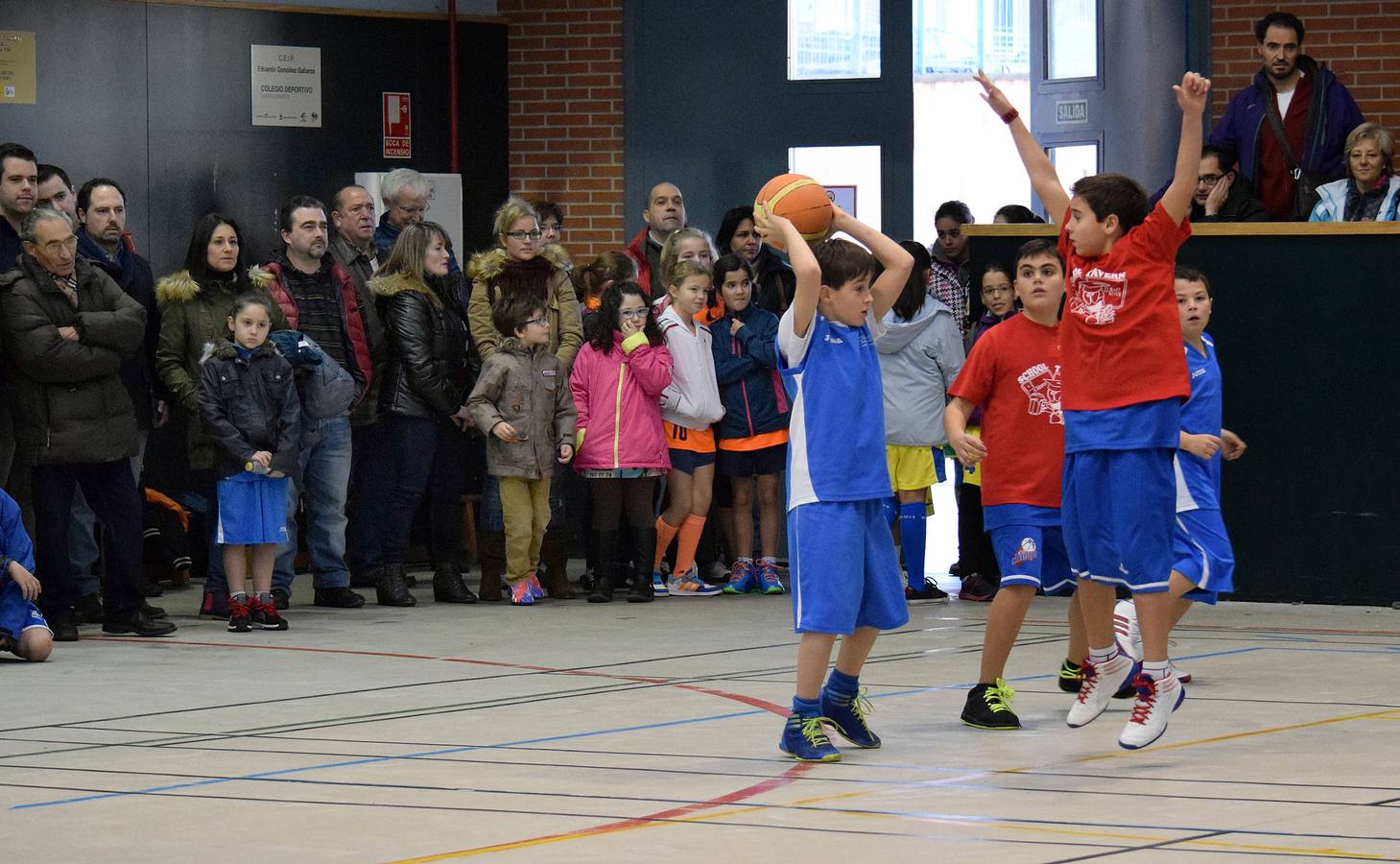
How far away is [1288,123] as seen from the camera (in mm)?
11852

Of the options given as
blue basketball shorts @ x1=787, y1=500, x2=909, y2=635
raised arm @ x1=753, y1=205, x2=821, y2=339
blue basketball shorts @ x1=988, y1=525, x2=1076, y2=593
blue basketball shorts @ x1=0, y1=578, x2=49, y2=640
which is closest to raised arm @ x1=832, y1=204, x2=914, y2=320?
raised arm @ x1=753, y1=205, x2=821, y2=339

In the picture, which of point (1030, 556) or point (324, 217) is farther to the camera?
point (324, 217)

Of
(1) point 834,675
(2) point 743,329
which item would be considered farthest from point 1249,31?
(1) point 834,675

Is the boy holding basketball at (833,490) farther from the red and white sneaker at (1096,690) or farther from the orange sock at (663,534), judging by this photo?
the orange sock at (663,534)

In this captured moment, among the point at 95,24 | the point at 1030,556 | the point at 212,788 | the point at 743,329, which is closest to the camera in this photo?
the point at 212,788

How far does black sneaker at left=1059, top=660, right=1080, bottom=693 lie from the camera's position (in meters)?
7.58

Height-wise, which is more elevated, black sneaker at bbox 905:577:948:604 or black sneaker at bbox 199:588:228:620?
black sneaker at bbox 199:588:228:620

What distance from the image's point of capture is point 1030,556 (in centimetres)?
711

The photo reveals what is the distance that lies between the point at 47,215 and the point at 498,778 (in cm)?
500

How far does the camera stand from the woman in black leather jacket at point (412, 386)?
11.3 m

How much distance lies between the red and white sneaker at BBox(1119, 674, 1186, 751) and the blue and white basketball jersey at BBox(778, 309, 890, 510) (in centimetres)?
99

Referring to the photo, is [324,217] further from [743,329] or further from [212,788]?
[212,788]

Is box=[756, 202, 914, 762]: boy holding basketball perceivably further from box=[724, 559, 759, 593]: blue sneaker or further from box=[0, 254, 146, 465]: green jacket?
box=[724, 559, 759, 593]: blue sneaker

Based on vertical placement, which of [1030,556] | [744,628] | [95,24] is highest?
[95,24]
